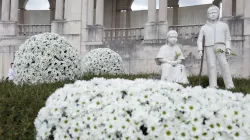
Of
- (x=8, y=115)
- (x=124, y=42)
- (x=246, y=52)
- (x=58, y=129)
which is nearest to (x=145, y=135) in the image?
(x=58, y=129)

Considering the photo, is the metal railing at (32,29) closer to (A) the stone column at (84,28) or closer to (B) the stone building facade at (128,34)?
(B) the stone building facade at (128,34)

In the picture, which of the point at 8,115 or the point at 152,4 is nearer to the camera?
the point at 8,115

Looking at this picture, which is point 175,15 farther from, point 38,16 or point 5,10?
point 5,10

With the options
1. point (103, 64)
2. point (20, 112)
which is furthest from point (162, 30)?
point (20, 112)

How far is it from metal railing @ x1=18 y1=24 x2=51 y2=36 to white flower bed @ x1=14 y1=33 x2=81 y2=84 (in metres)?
11.6

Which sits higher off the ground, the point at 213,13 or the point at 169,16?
the point at 169,16

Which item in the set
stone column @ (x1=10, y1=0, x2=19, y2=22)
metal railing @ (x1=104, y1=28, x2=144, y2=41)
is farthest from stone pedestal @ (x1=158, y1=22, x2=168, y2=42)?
stone column @ (x1=10, y1=0, x2=19, y2=22)

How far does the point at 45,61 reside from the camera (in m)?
9.69

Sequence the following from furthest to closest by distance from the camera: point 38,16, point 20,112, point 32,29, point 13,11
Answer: point 38,16 → point 32,29 → point 13,11 → point 20,112

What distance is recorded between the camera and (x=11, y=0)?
71.6ft

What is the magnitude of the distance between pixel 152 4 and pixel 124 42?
2665mm

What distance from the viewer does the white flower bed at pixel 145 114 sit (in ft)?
12.5

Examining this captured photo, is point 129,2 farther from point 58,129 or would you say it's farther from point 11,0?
point 58,129

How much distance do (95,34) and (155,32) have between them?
358 centimetres
